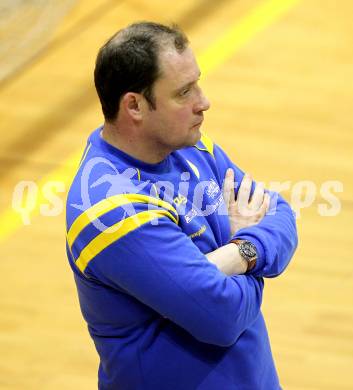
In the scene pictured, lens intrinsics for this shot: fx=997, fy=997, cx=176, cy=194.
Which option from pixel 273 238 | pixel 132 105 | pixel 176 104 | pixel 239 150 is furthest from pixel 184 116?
pixel 239 150

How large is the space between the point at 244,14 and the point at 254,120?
1.34m

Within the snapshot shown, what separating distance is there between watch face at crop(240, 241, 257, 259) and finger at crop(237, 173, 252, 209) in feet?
0.81

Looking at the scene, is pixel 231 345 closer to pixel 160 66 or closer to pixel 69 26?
pixel 160 66

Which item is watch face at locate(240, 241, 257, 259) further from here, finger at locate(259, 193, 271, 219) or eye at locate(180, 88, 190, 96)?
eye at locate(180, 88, 190, 96)

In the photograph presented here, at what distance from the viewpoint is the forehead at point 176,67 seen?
2.60 m

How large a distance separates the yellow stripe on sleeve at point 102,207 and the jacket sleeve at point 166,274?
21 millimetres

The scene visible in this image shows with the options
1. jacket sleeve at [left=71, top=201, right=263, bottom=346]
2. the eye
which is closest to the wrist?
jacket sleeve at [left=71, top=201, right=263, bottom=346]

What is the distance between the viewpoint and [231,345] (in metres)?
2.81

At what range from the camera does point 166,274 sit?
8.42 ft

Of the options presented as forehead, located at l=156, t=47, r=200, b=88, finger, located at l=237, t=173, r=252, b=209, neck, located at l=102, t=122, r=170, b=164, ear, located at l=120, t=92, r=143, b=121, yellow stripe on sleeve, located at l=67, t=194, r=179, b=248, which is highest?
forehead, located at l=156, t=47, r=200, b=88

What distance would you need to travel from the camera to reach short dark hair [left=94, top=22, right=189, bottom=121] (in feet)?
8.46

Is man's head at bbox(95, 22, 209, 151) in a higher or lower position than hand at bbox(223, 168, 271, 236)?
higher

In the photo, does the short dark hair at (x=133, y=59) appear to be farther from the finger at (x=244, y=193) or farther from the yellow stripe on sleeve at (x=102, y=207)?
the finger at (x=244, y=193)

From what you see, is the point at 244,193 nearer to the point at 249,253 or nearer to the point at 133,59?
the point at 249,253
